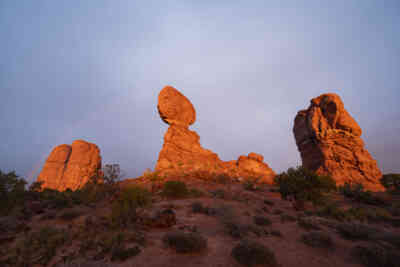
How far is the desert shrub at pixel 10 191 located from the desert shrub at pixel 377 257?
15248 mm

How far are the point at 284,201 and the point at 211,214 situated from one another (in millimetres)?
9396

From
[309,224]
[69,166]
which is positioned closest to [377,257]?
[309,224]

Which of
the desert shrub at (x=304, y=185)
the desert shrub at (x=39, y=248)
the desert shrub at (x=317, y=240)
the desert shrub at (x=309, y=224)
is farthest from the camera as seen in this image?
the desert shrub at (x=304, y=185)

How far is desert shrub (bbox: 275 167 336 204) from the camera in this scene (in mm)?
12852

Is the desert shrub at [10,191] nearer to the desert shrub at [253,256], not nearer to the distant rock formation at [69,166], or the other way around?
the desert shrub at [253,256]

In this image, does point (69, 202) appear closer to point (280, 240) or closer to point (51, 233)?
point (51, 233)

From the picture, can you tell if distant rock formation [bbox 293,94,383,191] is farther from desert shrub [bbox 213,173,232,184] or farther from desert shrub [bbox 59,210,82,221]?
desert shrub [bbox 59,210,82,221]

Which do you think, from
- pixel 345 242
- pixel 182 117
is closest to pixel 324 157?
pixel 182 117

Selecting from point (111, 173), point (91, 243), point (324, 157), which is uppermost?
point (324, 157)

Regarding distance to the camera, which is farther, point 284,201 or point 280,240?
point 284,201

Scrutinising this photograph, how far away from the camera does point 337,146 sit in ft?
89.2

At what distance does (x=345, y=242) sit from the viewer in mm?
5969

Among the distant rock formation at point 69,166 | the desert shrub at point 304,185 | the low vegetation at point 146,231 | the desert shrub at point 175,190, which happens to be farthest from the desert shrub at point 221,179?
the distant rock formation at point 69,166

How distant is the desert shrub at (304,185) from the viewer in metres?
12.9
